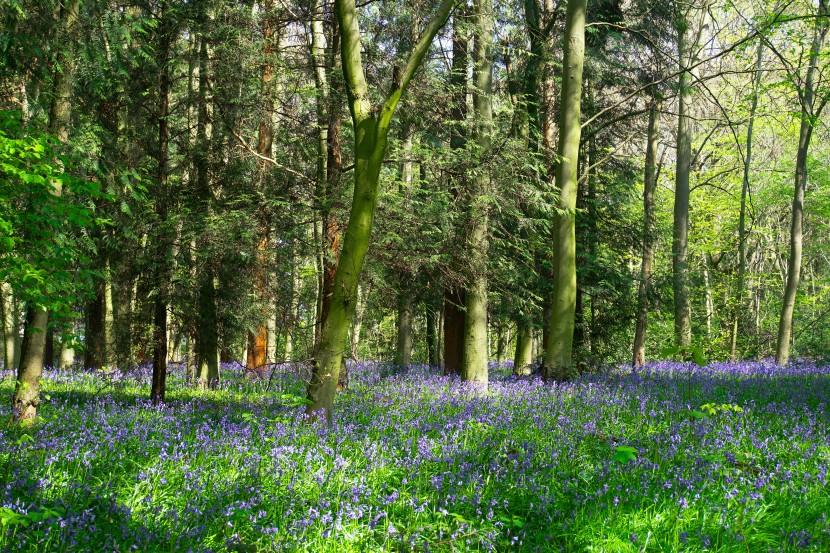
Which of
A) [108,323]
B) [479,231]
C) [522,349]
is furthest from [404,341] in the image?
[108,323]

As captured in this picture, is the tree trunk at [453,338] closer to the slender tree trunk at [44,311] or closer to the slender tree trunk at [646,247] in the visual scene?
the slender tree trunk at [646,247]

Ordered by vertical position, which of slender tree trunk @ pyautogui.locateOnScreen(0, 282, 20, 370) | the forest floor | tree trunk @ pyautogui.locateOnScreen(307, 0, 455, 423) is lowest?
the forest floor

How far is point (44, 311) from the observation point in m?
7.29

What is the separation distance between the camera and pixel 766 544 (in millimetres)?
4254

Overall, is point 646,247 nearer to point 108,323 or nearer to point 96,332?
point 108,323

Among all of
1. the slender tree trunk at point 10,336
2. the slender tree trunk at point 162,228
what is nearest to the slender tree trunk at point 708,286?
the slender tree trunk at point 162,228

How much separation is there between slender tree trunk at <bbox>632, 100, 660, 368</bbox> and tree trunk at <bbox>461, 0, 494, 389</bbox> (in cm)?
562

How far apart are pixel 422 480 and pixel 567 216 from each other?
6636mm

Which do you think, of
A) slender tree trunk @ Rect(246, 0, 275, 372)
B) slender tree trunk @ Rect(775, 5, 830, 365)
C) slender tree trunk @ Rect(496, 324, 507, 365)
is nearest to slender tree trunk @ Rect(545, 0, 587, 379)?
slender tree trunk @ Rect(246, 0, 275, 372)

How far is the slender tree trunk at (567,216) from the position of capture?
1059 centimetres

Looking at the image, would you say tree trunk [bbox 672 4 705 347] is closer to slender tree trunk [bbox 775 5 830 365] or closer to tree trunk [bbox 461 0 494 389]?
slender tree trunk [bbox 775 5 830 365]

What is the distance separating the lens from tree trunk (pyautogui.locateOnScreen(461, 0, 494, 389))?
10.2 metres

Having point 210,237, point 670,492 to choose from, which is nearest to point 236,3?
point 210,237

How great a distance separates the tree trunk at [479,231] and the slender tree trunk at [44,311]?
5678 mm
